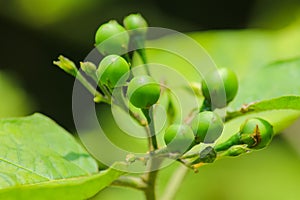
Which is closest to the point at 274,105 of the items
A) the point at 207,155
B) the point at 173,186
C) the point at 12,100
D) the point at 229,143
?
the point at 229,143

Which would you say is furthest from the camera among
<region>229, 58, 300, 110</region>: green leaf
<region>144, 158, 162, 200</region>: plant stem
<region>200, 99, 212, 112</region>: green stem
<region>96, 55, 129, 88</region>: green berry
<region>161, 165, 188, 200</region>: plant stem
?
<region>229, 58, 300, 110</region>: green leaf

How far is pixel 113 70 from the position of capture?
1604 mm

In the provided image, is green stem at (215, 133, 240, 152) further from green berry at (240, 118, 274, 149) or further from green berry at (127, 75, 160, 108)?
green berry at (127, 75, 160, 108)

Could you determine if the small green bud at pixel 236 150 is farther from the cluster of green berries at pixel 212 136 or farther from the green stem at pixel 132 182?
the green stem at pixel 132 182

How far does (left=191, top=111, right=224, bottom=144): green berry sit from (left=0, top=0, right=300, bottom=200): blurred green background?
1668mm

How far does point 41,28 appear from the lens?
15.1 ft

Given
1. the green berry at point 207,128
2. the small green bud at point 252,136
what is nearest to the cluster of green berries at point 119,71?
the green berry at point 207,128

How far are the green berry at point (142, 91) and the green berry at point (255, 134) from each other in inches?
9.8

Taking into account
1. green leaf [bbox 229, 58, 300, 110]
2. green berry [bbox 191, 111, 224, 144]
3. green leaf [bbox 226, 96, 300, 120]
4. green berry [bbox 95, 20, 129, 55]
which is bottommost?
green leaf [bbox 229, 58, 300, 110]

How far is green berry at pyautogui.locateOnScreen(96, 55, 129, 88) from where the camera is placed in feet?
5.28

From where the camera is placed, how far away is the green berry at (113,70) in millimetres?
1609

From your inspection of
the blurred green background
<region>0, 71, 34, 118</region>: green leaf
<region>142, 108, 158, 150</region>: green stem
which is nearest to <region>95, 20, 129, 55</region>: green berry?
<region>142, 108, 158, 150</region>: green stem

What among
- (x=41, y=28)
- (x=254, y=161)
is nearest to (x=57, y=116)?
(x=41, y=28)

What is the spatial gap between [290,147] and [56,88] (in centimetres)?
201
